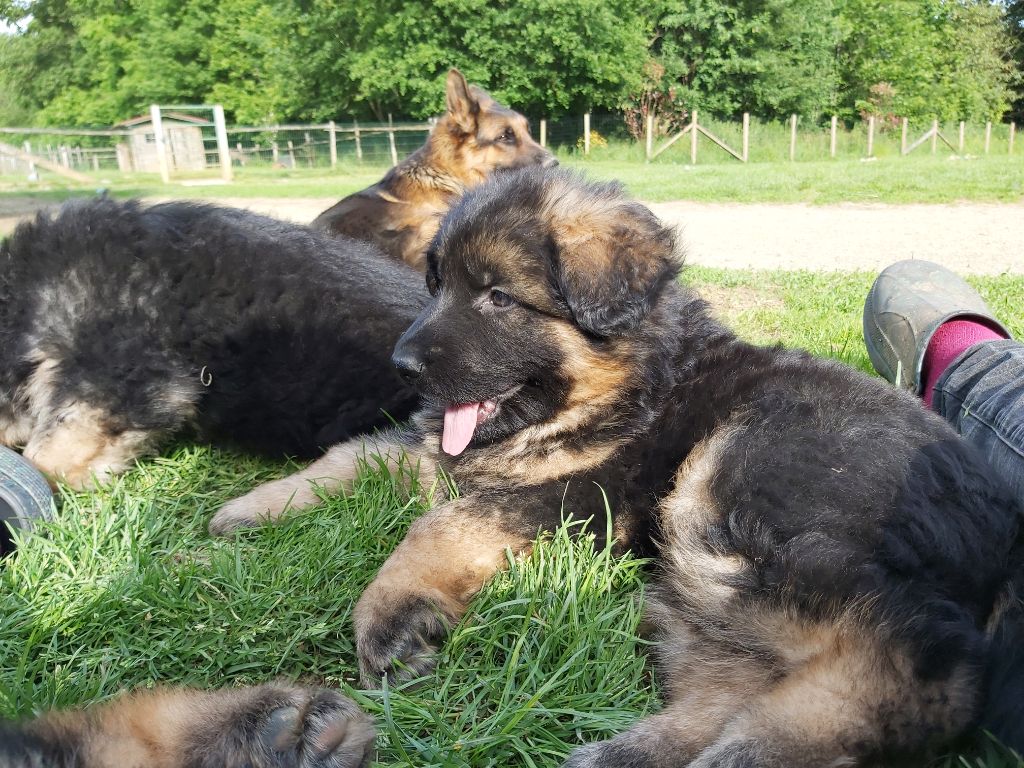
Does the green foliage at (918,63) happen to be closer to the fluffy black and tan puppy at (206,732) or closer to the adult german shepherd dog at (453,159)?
the adult german shepherd dog at (453,159)

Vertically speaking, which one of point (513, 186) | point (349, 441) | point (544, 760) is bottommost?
point (544, 760)

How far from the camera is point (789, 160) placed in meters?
33.0

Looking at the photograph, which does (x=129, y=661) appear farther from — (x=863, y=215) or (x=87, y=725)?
(x=863, y=215)

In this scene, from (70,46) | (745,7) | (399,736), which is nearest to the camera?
(399,736)

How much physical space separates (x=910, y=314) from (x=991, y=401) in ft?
3.73

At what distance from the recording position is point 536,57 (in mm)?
38375

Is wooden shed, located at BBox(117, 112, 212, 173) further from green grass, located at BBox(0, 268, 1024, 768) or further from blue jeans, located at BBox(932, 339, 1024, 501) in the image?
blue jeans, located at BBox(932, 339, 1024, 501)

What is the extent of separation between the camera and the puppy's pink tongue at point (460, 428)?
290 cm

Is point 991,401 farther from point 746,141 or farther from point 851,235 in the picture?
point 746,141

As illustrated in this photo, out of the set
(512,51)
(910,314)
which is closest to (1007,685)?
(910,314)

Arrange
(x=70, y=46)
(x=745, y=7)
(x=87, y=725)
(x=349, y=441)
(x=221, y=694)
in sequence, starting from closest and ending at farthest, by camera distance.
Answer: (x=87, y=725), (x=221, y=694), (x=349, y=441), (x=745, y=7), (x=70, y=46)

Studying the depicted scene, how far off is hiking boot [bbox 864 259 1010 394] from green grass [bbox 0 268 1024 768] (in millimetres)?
2172

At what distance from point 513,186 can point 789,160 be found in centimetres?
3310

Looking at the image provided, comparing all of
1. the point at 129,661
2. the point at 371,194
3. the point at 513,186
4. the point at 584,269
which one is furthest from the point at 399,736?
the point at 371,194
